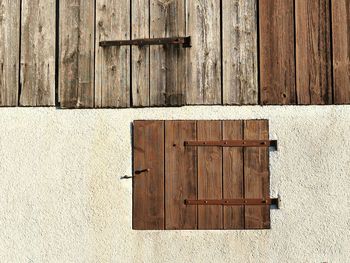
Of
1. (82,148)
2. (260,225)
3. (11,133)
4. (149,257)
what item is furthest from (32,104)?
(260,225)

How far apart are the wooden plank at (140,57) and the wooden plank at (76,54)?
15.7 inches

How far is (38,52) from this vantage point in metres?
4.63

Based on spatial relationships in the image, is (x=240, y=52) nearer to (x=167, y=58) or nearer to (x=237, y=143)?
(x=167, y=58)

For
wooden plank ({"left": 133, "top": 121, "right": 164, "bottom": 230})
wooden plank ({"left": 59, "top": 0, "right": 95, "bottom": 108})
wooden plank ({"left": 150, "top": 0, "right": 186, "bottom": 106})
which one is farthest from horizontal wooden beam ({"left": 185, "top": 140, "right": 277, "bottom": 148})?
wooden plank ({"left": 59, "top": 0, "right": 95, "bottom": 108})

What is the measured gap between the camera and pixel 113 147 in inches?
178

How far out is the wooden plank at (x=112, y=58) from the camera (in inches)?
179

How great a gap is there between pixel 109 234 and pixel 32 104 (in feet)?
4.73

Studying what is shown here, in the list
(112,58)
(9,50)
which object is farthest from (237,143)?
(9,50)

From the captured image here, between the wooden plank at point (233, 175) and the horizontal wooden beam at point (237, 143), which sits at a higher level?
the horizontal wooden beam at point (237, 143)

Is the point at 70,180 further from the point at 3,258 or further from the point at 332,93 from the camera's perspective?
the point at 332,93

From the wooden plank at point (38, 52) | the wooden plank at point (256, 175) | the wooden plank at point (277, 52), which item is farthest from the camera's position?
the wooden plank at point (38, 52)

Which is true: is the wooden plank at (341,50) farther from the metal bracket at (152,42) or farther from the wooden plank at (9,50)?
the wooden plank at (9,50)

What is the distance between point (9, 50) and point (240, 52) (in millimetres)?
2233

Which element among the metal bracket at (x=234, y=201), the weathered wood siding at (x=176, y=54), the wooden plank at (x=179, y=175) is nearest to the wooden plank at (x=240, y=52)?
the weathered wood siding at (x=176, y=54)
